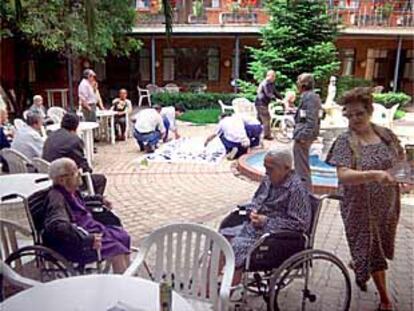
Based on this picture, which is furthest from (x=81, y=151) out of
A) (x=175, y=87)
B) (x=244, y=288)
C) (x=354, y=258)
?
(x=175, y=87)

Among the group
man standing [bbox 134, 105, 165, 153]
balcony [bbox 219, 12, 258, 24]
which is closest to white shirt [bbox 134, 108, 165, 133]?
man standing [bbox 134, 105, 165, 153]

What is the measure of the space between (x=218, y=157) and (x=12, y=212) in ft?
15.6

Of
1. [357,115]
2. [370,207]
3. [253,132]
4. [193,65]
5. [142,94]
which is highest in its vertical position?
[357,115]

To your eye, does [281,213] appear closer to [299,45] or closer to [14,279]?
[14,279]

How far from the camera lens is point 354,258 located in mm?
2770

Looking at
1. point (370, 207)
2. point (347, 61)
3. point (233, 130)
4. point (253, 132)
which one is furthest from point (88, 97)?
point (347, 61)

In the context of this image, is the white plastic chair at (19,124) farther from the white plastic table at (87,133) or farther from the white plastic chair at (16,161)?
the white plastic table at (87,133)

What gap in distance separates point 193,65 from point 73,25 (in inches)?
517

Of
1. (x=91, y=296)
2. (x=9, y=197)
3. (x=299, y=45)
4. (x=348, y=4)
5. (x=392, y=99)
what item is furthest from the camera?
(x=392, y=99)

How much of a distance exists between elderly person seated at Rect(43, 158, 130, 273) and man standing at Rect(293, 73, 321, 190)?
7.17 ft

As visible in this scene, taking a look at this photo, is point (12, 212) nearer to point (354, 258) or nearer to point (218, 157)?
point (354, 258)

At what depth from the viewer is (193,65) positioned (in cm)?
1627

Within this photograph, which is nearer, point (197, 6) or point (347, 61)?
point (197, 6)

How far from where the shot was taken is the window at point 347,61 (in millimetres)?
15968
